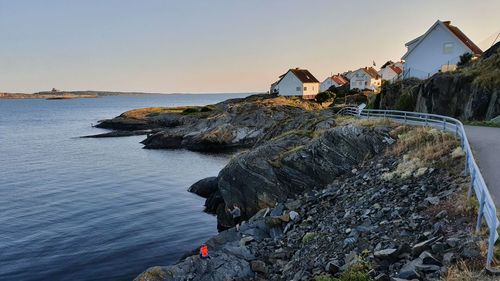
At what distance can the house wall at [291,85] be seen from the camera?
117363 millimetres

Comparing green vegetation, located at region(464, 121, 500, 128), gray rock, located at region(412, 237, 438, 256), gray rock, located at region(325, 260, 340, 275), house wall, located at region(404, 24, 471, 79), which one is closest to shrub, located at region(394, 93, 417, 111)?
green vegetation, located at region(464, 121, 500, 128)

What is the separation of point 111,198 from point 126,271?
16.1 m

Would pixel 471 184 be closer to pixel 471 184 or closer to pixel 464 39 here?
pixel 471 184

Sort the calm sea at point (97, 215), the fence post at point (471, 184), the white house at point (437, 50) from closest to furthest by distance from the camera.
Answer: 1. the fence post at point (471, 184)
2. the calm sea at point (97, 215)
3. the white house at point (437, 50)

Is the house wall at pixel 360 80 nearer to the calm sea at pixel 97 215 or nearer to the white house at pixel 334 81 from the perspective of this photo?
the white house at pixel 334 81

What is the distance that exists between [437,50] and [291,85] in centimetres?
6985

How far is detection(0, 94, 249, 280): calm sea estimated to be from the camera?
22.8 meters

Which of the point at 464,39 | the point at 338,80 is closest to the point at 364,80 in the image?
the point at 338,80

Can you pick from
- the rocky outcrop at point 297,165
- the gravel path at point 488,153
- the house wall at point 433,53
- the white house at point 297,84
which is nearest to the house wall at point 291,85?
the white house at point 297,84

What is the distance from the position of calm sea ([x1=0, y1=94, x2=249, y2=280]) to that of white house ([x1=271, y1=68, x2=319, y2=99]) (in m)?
63.2

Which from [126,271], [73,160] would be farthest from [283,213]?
[73,160]

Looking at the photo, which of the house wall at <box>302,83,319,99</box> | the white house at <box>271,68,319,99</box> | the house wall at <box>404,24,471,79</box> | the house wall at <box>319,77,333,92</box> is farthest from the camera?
the house wall at <box>319,77,333,92</box>

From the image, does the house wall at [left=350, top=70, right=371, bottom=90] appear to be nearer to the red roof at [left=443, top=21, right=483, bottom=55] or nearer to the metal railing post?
the red roof at [left=443, top=21, right=483, bottom=55]

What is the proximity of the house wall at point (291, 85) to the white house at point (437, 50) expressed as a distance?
66264 mm
